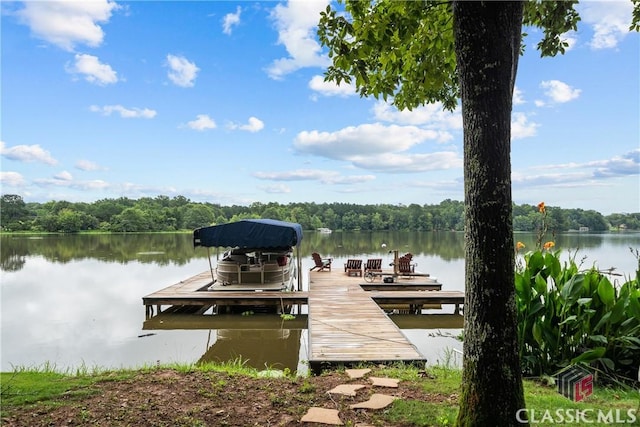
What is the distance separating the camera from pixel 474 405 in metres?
2.38

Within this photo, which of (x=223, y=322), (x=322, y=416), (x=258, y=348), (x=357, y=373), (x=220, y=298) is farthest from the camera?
(x=220, y=298)

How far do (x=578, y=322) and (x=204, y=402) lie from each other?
397cm

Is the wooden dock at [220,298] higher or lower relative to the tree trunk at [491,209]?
lower

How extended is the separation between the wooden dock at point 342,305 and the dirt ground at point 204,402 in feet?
5.91

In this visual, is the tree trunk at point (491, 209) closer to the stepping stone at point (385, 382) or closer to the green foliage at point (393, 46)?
the green foliage at point (393, 46)

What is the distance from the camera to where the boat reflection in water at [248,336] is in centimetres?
801

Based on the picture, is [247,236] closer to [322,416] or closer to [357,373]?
[357,373]

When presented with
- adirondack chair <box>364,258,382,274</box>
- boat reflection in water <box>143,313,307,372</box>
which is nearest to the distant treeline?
adirondack chair <box>364,258,382,274</box>

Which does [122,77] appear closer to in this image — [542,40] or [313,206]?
[542,40]

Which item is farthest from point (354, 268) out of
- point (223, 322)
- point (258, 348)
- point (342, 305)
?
point (258, 348)

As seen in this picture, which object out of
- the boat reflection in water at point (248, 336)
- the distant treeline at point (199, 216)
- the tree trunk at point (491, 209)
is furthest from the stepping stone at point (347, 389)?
the distant treeline at point (199, 216)

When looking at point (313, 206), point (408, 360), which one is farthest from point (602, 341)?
point (313, 206)

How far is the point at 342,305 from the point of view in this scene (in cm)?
1028

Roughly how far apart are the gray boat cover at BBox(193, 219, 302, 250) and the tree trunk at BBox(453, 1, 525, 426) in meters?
9.87
